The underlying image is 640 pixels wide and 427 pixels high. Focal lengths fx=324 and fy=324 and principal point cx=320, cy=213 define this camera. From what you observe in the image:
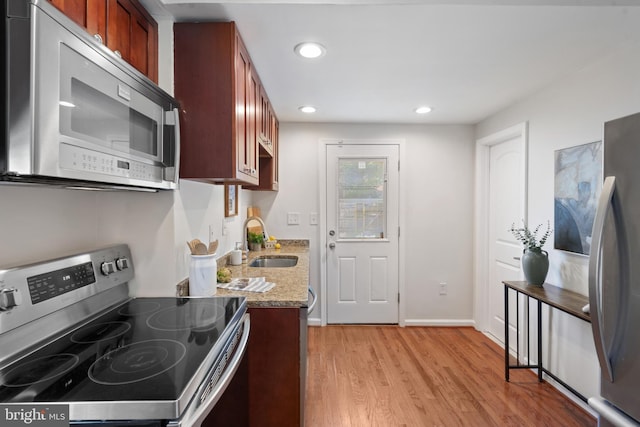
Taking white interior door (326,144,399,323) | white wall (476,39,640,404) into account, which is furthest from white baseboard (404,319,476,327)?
white wall (476,39,640,404)

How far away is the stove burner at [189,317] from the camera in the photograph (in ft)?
3.87

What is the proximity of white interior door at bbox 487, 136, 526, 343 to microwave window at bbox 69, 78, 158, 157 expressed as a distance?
275 centimetres

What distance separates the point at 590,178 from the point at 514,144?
100 centimetres

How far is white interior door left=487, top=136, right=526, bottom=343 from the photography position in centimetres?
284

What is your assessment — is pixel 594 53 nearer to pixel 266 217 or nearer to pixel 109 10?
pixel 109 10

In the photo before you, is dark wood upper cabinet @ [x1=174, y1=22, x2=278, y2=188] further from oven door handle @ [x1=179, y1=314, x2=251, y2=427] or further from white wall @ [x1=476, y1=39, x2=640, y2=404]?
white wall @ [x1=476, y1=39, x2=640, y2=404]

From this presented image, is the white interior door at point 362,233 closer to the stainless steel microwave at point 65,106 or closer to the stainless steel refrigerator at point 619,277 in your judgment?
the stainless steel refrigerator at point 619,277

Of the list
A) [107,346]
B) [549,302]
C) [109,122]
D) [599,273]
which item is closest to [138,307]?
[107,346]

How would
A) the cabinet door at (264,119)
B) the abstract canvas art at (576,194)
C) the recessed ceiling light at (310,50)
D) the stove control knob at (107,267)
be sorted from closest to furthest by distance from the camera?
the stove control knob at (107,267) < the recessed ceiling light at (310,50) < the abstract canvas art at (576,194) < the cabinet door at (264,119)

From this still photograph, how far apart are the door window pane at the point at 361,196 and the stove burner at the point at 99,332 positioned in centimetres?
255

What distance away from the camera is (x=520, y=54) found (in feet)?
6.10

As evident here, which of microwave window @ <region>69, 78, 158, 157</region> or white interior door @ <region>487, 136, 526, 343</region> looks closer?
microwave window @ <region>69, 78, 158, 157</region>

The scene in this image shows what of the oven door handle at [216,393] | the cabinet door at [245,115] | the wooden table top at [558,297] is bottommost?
the wooden table top at [558,297]

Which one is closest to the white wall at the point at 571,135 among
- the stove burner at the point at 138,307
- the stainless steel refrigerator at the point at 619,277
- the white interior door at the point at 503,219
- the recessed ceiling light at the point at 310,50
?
the white interior door at the point at 503,219
